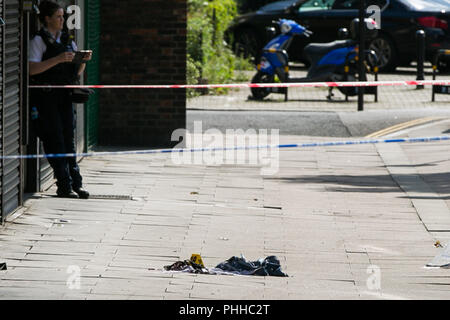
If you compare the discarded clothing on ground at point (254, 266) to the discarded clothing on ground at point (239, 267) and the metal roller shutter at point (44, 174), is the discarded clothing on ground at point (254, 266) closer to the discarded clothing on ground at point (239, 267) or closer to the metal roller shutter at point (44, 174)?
the discarded clothing on ground at point (239, 267)

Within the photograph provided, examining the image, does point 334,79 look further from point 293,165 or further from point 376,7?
point 293,165

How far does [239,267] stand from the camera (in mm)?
7238

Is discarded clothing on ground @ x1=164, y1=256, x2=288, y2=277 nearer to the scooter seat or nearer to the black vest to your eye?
the black vest

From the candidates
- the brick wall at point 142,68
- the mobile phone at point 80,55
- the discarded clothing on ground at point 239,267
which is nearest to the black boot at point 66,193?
the mobile phone at point 80,55

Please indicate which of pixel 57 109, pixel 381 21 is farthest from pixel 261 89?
pixel 57 109

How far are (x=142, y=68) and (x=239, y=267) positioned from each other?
21.3 feet

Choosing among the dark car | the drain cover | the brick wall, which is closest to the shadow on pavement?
the drain cover

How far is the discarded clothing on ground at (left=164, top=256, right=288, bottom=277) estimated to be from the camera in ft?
23.3

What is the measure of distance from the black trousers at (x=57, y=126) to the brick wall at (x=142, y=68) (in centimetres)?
368

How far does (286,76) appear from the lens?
18.0 metres

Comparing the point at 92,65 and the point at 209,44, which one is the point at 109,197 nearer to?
the point at 92,65

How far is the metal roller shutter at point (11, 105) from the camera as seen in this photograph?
866 centimetres

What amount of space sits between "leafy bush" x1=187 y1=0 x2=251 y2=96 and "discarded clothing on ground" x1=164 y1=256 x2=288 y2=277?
11120 millimetres
